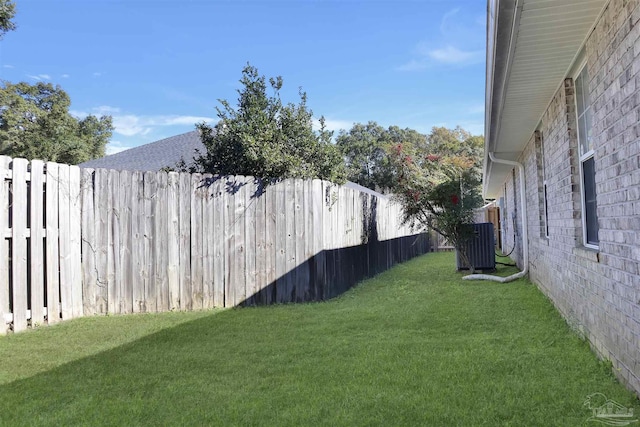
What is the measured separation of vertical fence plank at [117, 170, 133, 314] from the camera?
18.9ft

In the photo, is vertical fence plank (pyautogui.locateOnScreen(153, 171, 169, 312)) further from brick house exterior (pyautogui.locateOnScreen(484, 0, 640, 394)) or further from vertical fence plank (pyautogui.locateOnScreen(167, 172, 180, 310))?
brick house exterior (pyautogui.locateOnScreen(484, 0, 640, 394))

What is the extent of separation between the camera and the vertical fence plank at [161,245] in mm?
5930

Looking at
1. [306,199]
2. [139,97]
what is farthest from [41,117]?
[306,199]

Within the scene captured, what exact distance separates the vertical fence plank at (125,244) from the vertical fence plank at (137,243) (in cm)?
2

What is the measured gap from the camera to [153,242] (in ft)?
19.5

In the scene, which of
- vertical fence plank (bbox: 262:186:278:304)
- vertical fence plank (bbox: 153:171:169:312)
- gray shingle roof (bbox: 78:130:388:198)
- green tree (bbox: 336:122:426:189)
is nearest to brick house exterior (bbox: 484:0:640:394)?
vertical fence plank (bbox: 262:186:278:304)

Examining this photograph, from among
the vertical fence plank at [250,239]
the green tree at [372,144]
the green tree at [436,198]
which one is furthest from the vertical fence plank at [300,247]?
the green tree at [372,144]

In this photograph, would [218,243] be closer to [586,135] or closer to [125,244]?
[125,244]

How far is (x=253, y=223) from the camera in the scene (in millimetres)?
6449

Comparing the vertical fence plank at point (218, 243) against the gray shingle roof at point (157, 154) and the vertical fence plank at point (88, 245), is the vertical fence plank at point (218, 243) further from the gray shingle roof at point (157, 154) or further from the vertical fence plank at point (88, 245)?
the gray shingle roof at point (157, 154)

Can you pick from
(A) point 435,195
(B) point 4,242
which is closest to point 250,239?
(B) point 4,242

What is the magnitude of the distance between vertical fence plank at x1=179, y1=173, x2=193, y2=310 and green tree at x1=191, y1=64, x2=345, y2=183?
1.27 m

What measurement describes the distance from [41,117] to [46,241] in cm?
2357

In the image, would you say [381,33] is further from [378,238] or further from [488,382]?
[488,382]
